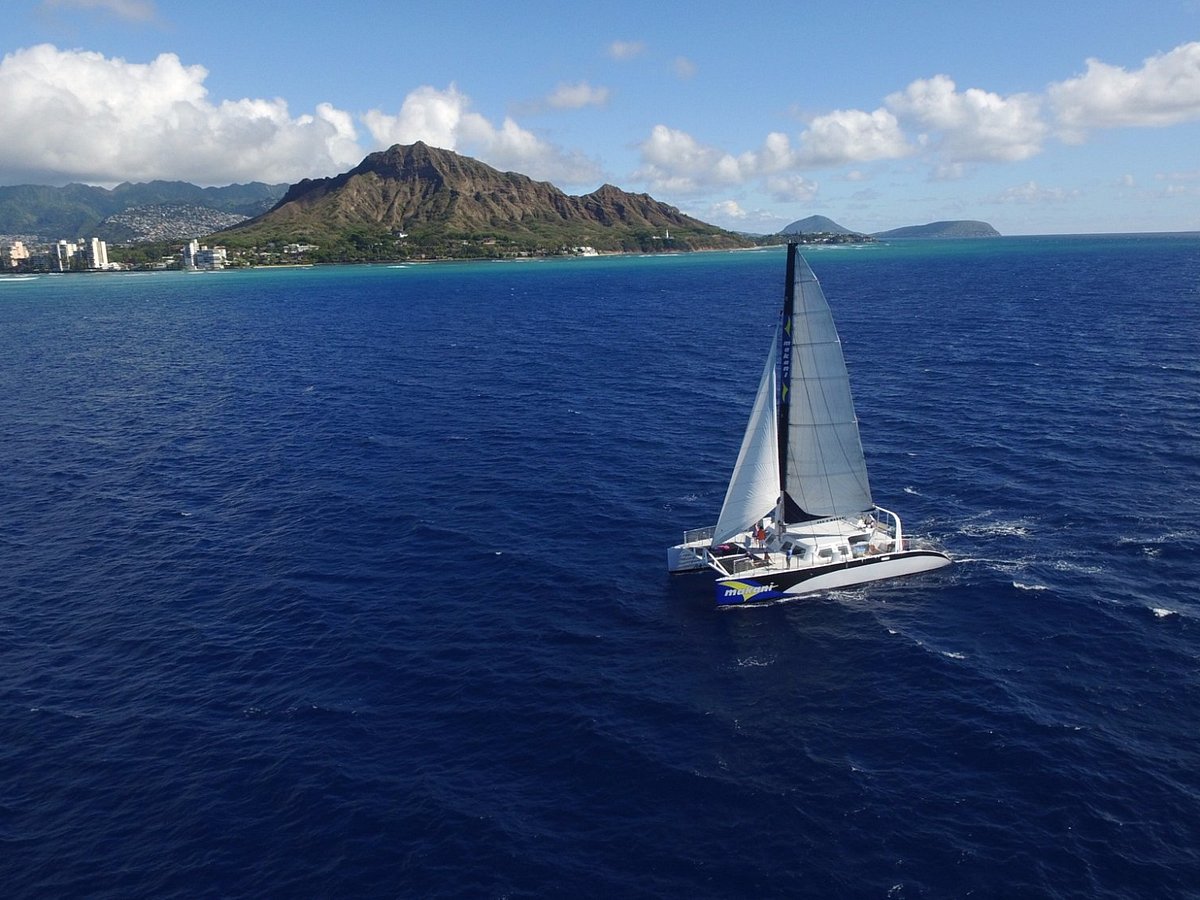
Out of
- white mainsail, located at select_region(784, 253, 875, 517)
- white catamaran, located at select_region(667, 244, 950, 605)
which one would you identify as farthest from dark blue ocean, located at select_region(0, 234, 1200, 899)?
white mainsail, located at select_region(784, 253, 875, 517)

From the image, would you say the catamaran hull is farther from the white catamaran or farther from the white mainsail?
the white mainsail

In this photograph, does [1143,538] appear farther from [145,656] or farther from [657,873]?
[145,656]

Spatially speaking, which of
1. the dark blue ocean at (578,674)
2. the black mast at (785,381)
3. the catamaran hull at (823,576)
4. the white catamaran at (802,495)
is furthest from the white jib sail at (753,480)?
the dark blue ocean at (578,674)

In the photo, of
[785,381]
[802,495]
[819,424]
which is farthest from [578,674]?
[785,381]

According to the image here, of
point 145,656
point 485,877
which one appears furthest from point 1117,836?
point 145,656

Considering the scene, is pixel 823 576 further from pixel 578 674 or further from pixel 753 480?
pixel 578 674

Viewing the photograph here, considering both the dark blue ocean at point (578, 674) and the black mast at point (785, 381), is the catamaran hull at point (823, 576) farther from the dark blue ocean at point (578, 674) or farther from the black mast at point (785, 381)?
the black mast at point (785, 381)
